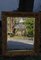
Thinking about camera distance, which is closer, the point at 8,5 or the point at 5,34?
the point at 5,34

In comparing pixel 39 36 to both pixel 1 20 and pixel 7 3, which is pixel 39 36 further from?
pixel 7 3

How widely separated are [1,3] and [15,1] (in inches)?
12.7

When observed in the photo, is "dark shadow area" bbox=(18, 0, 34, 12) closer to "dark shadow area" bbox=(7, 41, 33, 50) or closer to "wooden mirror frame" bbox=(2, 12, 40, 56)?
"wooden mirror frame" bbox=(2, 12, 40, 56)

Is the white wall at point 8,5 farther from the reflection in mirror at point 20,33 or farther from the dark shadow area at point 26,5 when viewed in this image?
the reflection in mirror at point 20,33

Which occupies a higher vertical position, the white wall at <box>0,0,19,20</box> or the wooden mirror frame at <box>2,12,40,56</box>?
the white wall at <box>0,0,19,20</box>

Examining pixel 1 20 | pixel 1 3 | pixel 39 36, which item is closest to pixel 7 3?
pixel 1 3

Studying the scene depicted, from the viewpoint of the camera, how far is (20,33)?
12.2ft

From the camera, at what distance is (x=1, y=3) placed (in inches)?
177

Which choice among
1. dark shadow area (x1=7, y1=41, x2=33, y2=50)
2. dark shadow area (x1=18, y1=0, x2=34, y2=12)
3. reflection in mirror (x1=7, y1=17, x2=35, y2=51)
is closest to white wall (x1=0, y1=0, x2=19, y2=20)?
dark shadow area (x1=18, y1=0, x2=34, y2=12)

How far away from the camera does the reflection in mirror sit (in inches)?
145

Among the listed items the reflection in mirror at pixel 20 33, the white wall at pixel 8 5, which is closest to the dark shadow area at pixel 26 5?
the white wall at pixel 8 5

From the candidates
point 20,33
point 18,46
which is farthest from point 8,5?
point 18,46

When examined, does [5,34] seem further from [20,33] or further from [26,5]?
[26,5]

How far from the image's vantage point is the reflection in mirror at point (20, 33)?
369 centimetres
